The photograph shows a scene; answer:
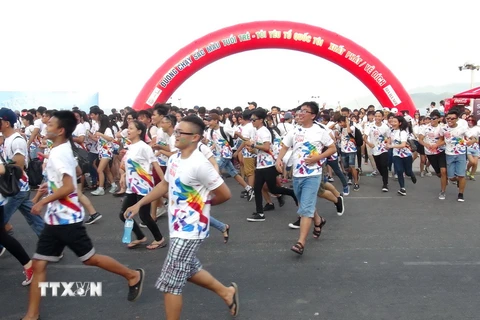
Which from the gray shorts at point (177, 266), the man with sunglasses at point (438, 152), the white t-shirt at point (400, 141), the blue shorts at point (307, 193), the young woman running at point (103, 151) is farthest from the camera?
the young woman running at point (103, 151)

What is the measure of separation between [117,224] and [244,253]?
7.24 feet

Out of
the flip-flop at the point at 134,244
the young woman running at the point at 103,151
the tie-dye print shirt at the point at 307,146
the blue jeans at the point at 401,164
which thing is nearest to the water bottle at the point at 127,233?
the flip-flop at the point at 134,244

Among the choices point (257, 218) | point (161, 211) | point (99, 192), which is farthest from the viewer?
point (99, 192)

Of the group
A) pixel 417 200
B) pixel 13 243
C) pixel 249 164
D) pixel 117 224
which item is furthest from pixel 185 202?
pixel 417 200

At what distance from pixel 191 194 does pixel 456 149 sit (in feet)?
18.9

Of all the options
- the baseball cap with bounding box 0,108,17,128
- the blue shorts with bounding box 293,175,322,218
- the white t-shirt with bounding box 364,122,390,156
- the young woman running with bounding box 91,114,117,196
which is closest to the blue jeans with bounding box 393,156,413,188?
the white t-shirt with bounding box 364,122,390,156

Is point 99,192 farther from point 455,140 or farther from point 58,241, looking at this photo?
point 455,140

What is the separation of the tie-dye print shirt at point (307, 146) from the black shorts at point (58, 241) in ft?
8.18

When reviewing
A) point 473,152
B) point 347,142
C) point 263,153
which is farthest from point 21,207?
point 473,152

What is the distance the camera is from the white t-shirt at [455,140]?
Result: 713 centimetres

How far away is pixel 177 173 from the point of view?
2.92 meters

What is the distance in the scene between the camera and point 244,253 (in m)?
4.78

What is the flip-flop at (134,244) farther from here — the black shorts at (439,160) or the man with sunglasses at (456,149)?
the black shorts at (439,160)

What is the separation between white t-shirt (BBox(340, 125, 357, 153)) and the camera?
28.5 feet
